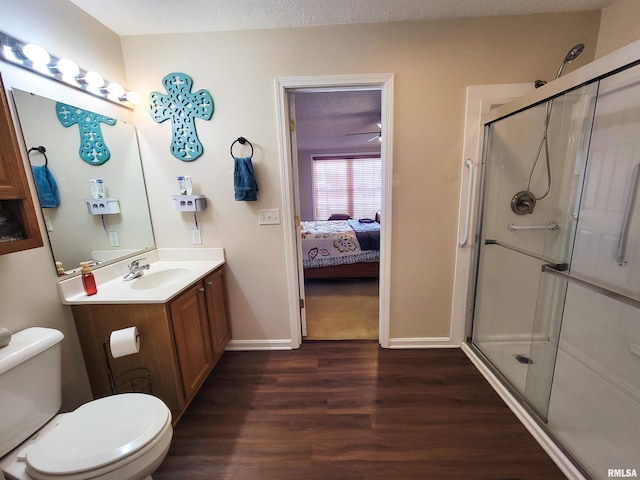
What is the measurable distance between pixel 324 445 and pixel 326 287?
7.11ft

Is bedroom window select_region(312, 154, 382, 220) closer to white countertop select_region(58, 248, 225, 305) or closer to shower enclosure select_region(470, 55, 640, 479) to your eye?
shower enclosure select_region(470, 55, 640, 479)

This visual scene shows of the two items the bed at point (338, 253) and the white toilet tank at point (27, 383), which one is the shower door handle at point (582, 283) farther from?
the white toilet tank at point (27, 383)

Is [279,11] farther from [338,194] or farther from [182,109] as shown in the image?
[338,194]

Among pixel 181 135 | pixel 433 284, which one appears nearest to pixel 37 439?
pixel 181 135

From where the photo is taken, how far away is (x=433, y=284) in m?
2.07

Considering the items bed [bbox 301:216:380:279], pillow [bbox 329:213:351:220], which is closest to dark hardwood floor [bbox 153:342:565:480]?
bed [bbox 301:216:380:279]

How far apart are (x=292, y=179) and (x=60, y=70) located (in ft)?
4.66

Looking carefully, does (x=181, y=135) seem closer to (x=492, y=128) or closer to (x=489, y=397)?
(x=492, y=128)

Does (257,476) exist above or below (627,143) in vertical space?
below

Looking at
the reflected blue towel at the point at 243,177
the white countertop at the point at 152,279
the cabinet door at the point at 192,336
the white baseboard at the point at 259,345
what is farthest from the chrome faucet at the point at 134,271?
the white baseboard at the point at 259,345

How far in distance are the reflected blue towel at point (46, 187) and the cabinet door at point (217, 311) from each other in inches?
35.5

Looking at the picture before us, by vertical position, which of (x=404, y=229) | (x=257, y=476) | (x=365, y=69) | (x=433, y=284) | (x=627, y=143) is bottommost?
(x=257, y=476)

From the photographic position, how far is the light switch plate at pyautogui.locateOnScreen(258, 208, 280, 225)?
1.97 metres

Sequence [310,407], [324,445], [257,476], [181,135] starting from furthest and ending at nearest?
[181,135]
[310,407]
[324,445]
[257,476]
